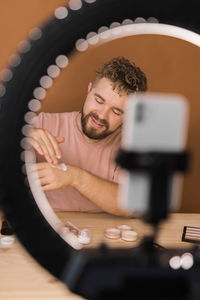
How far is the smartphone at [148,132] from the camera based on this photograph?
9.5 inches

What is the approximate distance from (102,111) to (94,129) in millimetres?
93

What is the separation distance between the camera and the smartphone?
240 millimetres

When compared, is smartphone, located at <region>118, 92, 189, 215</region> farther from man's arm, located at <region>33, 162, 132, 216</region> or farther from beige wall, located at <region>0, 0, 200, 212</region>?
beige wall, located at <region>0, 0, 200, 212</region>

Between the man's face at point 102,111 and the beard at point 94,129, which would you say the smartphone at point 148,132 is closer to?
the man's face at point 102,111

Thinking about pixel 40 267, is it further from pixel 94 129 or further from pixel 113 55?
pixel 113 55

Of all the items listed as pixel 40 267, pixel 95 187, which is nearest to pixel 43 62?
pixel 40 267

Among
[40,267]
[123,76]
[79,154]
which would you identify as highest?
[123,76]

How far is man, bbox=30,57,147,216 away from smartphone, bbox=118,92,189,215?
1.24 feet

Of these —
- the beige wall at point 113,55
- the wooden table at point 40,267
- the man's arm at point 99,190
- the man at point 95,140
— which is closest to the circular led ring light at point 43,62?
the wooden table at point 40,267

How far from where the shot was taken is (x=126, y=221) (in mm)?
750

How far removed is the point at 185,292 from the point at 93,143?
2.03 ft

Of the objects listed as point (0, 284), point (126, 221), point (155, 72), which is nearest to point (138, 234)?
point (126, 221)

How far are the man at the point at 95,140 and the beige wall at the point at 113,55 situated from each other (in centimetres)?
7

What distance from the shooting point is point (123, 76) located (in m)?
0.76
